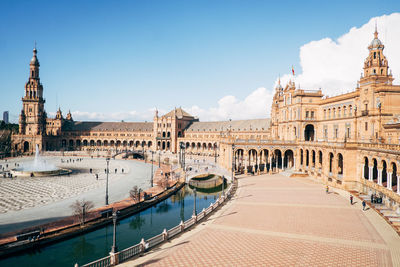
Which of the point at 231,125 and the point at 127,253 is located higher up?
the point at 231,125

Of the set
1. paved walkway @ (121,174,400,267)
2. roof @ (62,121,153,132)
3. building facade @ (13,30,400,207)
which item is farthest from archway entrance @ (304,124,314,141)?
roof @ (62,121,153,132)

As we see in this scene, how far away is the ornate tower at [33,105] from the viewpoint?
4889 inches

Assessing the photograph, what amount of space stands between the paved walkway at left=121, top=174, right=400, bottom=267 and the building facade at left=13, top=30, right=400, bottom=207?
26.9ft

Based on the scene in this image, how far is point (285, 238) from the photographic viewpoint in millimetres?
23844

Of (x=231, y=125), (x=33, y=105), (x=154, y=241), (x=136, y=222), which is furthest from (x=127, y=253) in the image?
(x=33, y=105)

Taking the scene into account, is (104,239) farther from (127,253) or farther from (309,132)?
(309,132)

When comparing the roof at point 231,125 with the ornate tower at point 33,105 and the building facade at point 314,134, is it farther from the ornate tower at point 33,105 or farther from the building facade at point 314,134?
the ornate tower at point 33,105

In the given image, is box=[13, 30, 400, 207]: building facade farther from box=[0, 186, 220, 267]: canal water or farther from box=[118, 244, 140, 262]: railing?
box=[118, 244, 140, 262]: railing

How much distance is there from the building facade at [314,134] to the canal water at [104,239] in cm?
1949

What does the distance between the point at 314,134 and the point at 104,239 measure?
54610 mm

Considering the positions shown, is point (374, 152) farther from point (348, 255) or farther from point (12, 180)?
point (12, 180)

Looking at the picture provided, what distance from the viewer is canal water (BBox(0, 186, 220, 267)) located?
80.3 ft

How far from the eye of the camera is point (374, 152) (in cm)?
→ 3794

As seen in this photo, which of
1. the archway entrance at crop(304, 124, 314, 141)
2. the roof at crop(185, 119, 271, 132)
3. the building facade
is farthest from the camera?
the roof at crop(185, 119, 271, 132)
